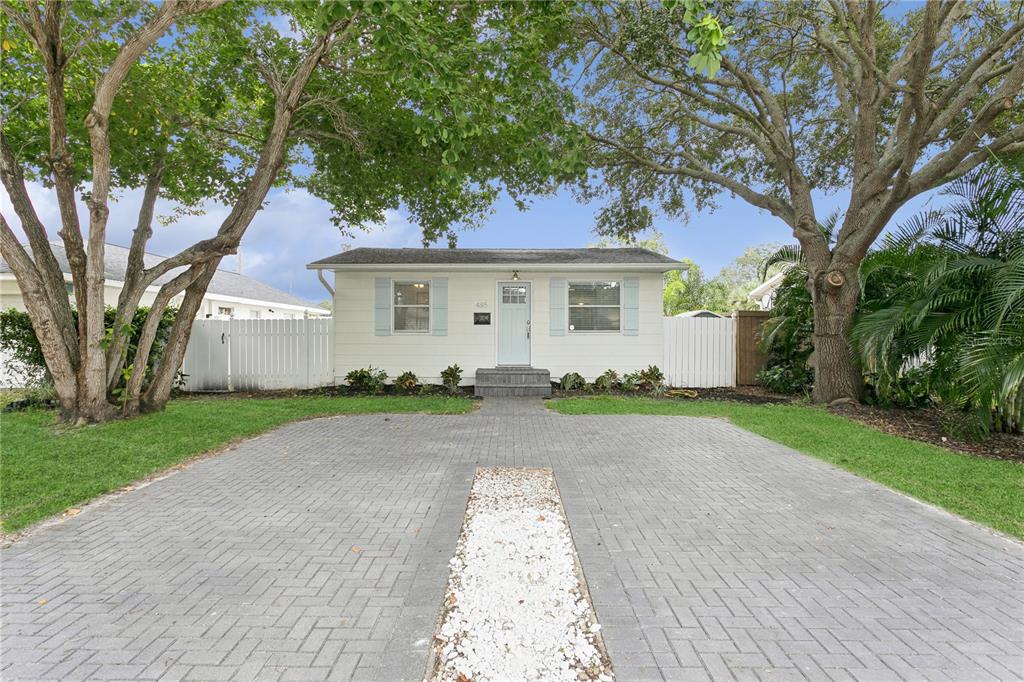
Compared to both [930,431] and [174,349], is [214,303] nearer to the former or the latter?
[174,349]

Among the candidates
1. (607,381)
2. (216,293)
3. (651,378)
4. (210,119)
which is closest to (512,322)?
(607,381)

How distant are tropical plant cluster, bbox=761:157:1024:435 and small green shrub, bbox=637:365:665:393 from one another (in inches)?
160

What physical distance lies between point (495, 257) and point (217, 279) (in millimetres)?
15066

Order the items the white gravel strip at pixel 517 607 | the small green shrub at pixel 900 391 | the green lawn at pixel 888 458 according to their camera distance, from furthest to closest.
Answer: the small green shrub at pixel 900 391, the green lawn at pixel 888 458, the white gravel strip at pixel 517 607

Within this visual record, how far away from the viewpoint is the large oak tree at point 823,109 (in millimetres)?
7645

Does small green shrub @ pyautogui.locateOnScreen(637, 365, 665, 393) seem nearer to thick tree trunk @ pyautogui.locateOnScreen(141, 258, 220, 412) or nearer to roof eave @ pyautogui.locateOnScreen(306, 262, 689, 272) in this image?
roof eave @ pyautogui.locateOnScreen(306, 262, 689, 272)

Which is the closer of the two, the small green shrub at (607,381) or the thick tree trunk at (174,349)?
the thick tree trunk at (174,349)

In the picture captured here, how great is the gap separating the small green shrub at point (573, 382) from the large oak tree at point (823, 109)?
4918 millimetres

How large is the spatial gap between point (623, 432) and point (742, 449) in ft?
5.44

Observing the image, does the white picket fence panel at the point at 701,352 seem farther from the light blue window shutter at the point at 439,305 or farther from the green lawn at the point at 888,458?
the light blue window shutter at the point at 439,305

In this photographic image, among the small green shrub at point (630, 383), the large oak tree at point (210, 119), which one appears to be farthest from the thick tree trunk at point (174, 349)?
the small green shrub at point (630, 383)

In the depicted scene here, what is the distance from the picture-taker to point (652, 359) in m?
11.8

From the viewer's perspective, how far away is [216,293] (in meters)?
18.2

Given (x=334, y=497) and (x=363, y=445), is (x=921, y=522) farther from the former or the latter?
(x=363, y=445)
